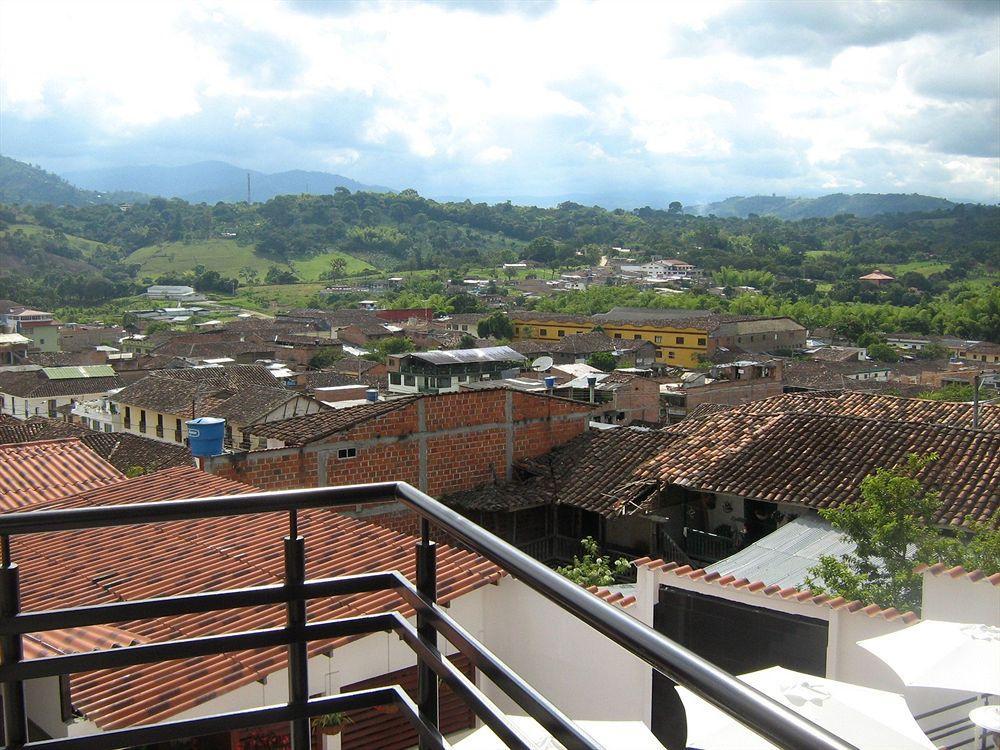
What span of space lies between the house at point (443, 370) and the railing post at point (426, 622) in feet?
Answer: 116

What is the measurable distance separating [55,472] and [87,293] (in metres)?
80.1

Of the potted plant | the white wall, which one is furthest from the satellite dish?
the potted plant

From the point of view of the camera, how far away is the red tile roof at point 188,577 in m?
5.52

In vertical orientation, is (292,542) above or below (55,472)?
above

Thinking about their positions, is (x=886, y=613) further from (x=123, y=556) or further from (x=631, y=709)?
(x=123, y=556)

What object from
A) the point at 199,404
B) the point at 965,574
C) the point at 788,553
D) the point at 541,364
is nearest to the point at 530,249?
the point at 541,364

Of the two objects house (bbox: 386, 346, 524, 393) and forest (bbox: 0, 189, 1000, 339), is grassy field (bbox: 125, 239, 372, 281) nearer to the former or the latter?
forest (bbox: 0, 189, 1000, 339)

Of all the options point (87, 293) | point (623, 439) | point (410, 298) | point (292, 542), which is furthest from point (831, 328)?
point (292, 542)

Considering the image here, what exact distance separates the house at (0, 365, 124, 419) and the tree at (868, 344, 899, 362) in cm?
4036

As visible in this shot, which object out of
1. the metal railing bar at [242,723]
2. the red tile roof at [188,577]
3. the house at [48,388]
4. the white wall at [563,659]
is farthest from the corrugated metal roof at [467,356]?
the metal railing bar at [242,723]

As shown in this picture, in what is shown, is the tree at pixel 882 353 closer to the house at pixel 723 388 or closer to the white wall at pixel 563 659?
the house at pixel 723 388

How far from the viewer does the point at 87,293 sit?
84.6 metres

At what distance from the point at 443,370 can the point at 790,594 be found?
1245 inches

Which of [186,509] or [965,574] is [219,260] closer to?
[965,574]
